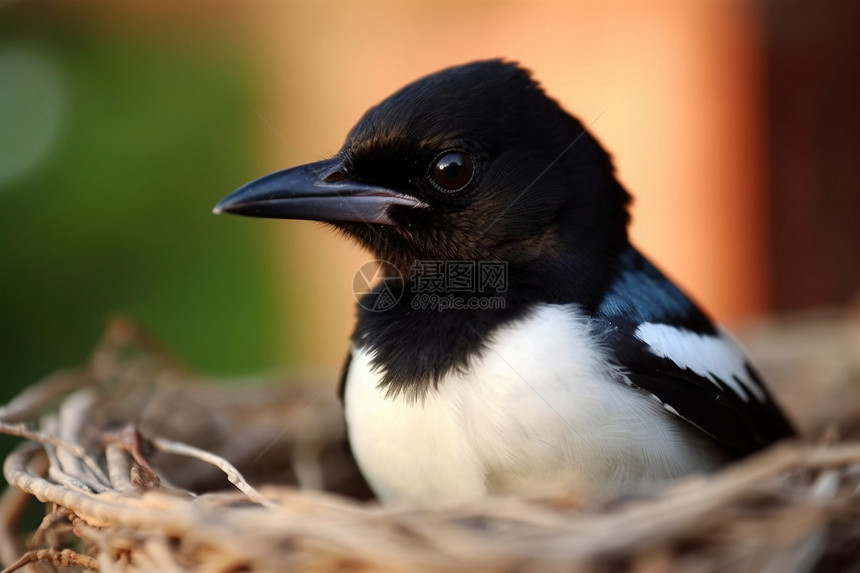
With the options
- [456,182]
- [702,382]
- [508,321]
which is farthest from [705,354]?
[456,182]

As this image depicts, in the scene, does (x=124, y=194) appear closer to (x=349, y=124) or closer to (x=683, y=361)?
(x=349, y=124)

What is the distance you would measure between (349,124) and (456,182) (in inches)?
112

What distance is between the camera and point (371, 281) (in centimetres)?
163

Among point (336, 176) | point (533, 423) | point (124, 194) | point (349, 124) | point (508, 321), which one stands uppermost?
point (349, 124)

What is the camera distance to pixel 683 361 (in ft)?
4.48

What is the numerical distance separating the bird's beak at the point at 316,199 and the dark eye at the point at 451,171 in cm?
6

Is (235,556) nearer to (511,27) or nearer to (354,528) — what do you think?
(354,528)

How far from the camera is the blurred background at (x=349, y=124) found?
139 inches

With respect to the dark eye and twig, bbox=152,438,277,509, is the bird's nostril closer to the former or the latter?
the dark eye

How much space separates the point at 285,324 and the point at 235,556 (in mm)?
3468

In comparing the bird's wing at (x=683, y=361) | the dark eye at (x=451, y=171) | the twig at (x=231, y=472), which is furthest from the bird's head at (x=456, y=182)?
the twig at (x=231, y=472)

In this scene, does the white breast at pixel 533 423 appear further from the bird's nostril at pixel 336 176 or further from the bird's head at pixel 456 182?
the bird's nostril at pixel 336 176

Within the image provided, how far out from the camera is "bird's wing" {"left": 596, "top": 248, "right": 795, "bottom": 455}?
50.7 inches

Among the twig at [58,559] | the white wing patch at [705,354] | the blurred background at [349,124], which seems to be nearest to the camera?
the twig at [58,559]
